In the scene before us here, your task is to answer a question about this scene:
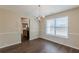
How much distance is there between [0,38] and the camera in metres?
1.40

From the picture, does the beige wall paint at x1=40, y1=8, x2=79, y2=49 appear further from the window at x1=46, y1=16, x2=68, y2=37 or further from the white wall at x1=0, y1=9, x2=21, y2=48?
the white wall at x1=0, y1=9, x2=21, y2=48

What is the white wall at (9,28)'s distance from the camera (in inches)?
53.9

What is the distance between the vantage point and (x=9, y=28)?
1422 millimetres

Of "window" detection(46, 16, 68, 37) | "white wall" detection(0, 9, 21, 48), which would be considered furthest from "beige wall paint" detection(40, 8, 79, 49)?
"white wall" detection(0, 9, 21, 48)

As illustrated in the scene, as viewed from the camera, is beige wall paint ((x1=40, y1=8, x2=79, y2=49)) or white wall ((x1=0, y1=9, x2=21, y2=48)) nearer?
white wall ((x1=0, y1=9, x2=21, y2=48))

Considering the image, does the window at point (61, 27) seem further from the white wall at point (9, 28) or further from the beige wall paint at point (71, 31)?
the white wall at point (9, 28)

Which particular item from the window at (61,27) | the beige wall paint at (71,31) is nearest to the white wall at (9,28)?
the beige wall paint at (71,31)

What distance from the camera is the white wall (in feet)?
4.49

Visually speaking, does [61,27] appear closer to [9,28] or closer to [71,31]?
[71,31]

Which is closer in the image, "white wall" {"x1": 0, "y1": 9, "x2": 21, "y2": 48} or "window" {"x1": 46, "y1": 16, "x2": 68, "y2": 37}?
"white wall" {"x1": 0, "y1": 9, "x2": 21, "y2": 48}

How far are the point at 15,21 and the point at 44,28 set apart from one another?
2.39 ft

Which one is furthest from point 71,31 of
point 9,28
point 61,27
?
point 9,28
